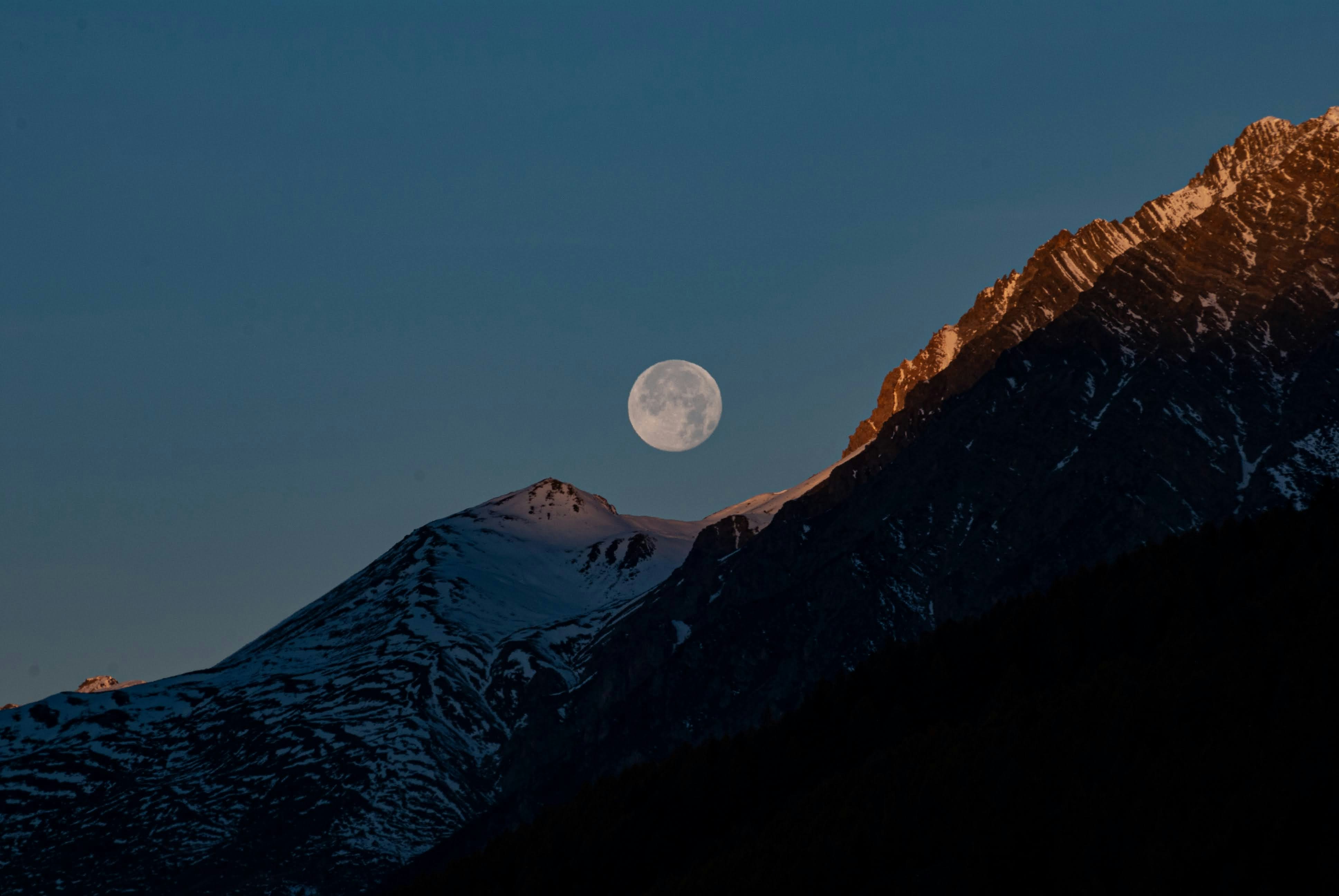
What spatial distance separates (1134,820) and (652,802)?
85310 mm

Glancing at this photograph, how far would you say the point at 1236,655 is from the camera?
146 meters

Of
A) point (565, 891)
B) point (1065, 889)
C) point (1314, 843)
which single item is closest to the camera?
point (1314, 843)

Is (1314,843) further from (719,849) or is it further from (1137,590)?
(1137,590)

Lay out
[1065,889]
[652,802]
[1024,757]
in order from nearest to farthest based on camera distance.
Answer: [1065,889]
[1024,757]
[652,802]

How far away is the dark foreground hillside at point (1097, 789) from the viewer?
383 ft

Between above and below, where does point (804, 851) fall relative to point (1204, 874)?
above

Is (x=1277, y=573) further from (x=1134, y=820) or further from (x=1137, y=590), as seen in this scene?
(x=1134, y=820)

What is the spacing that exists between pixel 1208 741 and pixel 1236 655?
16.8 metres

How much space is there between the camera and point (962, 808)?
5354 inches

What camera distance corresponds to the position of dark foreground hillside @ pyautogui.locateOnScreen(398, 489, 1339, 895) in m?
117

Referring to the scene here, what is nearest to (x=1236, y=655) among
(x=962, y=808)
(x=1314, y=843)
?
(x=962, y=808)

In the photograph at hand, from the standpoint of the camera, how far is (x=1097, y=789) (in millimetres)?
130750

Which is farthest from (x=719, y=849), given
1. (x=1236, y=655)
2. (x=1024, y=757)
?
(x=1236, y=655)

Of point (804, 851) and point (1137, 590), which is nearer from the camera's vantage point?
point (804, 851)
